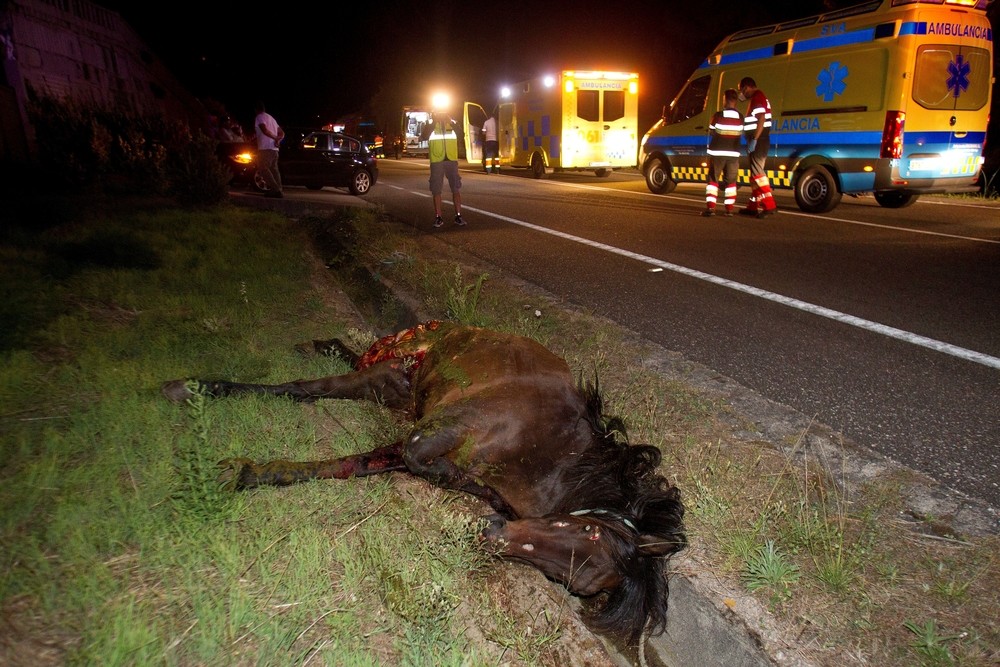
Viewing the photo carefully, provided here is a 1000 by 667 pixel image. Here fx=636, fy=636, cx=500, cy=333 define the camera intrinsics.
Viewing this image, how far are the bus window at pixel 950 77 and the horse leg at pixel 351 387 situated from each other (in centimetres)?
932

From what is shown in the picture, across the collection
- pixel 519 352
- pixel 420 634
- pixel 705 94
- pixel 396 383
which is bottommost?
pixel 420 634

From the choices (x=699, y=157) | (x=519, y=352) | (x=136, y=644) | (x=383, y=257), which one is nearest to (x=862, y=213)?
(x=699, y=157)

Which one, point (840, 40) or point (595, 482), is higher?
point (840, 40)

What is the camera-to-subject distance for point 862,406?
3.07m

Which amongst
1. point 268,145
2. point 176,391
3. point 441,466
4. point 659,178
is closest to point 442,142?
point 268,145

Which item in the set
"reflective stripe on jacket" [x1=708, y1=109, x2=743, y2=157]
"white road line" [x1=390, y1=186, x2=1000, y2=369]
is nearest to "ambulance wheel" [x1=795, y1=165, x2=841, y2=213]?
"reflective stripe on jacket" [x1=708, y1=109, x2=743, y2=157]

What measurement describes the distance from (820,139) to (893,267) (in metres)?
4.84

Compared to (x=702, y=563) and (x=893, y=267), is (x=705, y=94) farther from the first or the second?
(x=702, y=563)

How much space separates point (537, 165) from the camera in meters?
19.5

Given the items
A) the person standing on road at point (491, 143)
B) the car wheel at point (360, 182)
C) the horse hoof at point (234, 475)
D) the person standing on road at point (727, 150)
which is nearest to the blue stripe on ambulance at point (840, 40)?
the person standing on road at point (727, 150)

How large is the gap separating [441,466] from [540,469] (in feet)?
1.25

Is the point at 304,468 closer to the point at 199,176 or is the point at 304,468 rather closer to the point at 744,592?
the point at 744,592

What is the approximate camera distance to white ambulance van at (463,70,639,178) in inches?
695

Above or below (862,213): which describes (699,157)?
above
